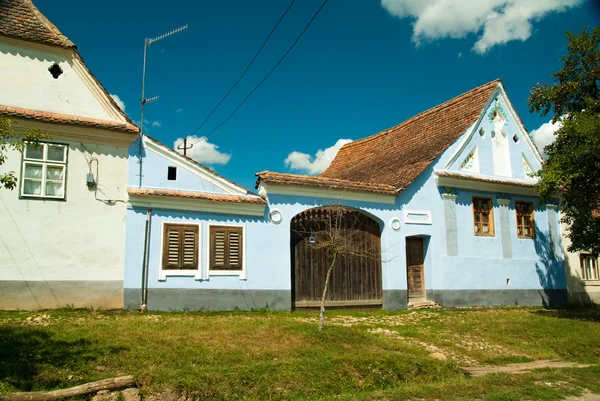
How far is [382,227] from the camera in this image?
A: 16.1 m

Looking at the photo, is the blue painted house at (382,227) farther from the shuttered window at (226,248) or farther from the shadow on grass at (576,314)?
the shadow on grass at (576,314)

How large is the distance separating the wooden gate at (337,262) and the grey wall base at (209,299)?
0.74 m

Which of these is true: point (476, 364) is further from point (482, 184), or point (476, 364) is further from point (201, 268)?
point (482, 184)

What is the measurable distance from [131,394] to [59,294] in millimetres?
6293

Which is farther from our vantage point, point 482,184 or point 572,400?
point 482,184

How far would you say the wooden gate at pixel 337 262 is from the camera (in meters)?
14.9

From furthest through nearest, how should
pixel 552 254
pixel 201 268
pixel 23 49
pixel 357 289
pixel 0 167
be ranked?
pixel 552 254 < pixel 357 289 < pixel 201 268 < pixel 23 49 < pixel 0 167

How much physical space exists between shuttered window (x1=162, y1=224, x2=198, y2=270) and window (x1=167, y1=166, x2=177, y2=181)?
124cm

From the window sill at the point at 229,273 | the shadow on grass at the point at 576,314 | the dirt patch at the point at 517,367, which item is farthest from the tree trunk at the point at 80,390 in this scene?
the shadow on grass at the point at 576,314

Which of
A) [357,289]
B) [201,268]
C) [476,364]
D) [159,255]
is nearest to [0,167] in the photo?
[159,255]

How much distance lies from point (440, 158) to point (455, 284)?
4.16m

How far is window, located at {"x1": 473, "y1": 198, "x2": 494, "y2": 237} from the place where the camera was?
17.9 m

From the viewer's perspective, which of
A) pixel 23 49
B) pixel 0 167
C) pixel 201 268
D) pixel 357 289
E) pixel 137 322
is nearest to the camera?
pixel 137 322

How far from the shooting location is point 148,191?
1295cm
